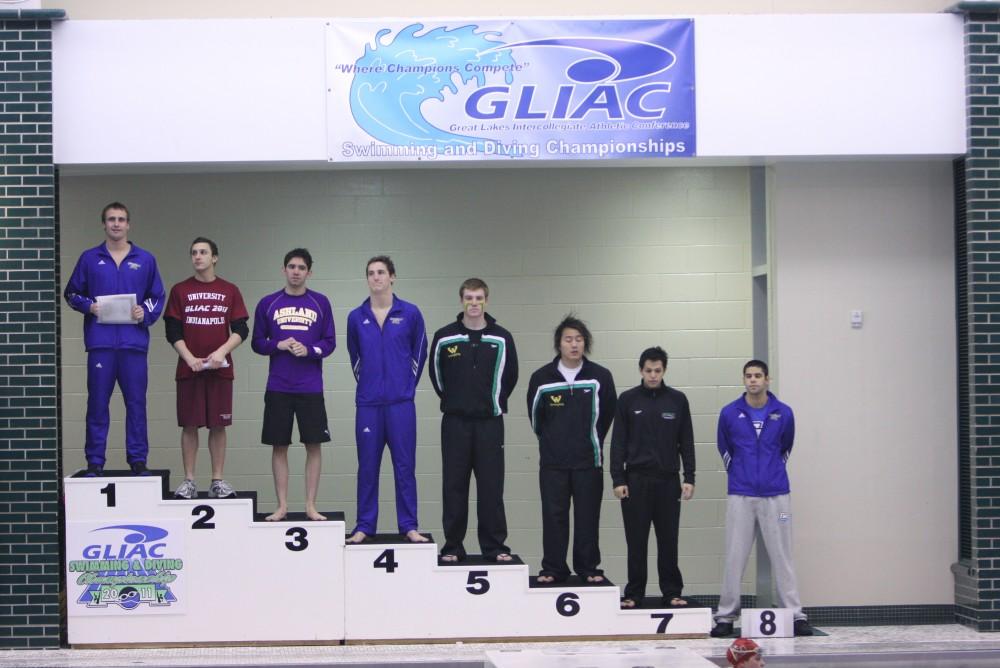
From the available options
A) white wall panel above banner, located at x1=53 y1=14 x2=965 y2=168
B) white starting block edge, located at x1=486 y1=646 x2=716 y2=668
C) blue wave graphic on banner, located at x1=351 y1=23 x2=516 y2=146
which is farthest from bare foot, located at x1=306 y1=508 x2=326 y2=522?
blue wave graphic on banner, located at x1=351 y1=23 x2=516 y2=146

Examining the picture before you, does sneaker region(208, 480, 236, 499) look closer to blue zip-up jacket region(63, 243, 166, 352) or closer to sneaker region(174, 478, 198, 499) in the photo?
sneaker region(174, 478, 198, 499)

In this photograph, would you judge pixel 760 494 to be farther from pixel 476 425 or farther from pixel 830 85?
pixel 830 85

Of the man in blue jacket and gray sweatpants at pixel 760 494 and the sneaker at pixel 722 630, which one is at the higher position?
the man in blue jacket and gray sweatpants at pixel 760 494

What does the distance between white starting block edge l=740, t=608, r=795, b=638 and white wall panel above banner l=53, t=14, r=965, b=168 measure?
2917 millimetres

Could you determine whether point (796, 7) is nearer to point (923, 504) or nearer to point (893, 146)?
point (893, 146)

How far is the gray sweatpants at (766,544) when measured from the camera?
770cm

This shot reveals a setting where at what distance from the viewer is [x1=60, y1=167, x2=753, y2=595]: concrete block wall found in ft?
30.8

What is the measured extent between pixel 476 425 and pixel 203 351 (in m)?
1.79

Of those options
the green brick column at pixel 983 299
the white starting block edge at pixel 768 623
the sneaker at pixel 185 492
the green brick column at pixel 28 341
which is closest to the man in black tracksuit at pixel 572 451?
the white starting block edge at pixel 768 623

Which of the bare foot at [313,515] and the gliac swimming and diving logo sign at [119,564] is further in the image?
the bare foot at [313,515]

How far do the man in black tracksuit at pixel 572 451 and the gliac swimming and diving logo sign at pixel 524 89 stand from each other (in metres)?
1.27

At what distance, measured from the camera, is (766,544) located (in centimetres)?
777

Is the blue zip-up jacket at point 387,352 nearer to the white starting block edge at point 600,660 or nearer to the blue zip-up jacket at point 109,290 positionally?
the blue zip-up jacket at point 109,290

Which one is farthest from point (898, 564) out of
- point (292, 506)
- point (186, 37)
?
point (186, 37)
